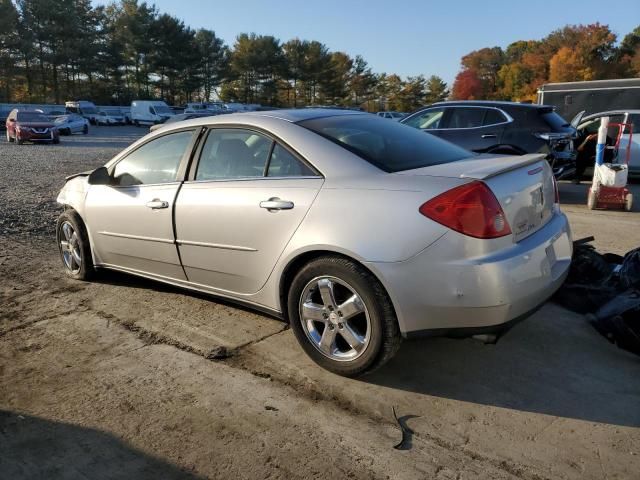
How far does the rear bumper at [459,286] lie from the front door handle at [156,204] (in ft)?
6.10

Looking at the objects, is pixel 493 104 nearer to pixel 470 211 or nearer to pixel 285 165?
pixel 285 165

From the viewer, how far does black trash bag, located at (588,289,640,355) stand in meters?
3.38

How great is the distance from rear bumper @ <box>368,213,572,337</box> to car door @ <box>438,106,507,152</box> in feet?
21.4

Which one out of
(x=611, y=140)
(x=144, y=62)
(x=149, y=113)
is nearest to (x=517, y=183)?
(x=611, y=140)

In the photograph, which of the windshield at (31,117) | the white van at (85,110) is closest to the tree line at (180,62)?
the white van at (85,110)

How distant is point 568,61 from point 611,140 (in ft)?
208

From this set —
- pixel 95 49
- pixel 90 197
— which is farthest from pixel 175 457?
pixel 95 49

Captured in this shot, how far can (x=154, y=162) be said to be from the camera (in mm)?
4285

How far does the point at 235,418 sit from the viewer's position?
278 cm

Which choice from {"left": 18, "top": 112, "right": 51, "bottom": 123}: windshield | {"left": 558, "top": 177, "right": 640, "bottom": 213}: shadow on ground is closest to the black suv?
{"left": 558, "top": 177, "right": 640, "bottom": 213}: shadow on ground

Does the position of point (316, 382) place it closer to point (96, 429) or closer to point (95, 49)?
point (96, 429)

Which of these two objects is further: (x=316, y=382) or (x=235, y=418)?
(x=316, y=382)

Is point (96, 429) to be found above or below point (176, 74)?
below

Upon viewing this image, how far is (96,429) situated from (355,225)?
1.68 m
